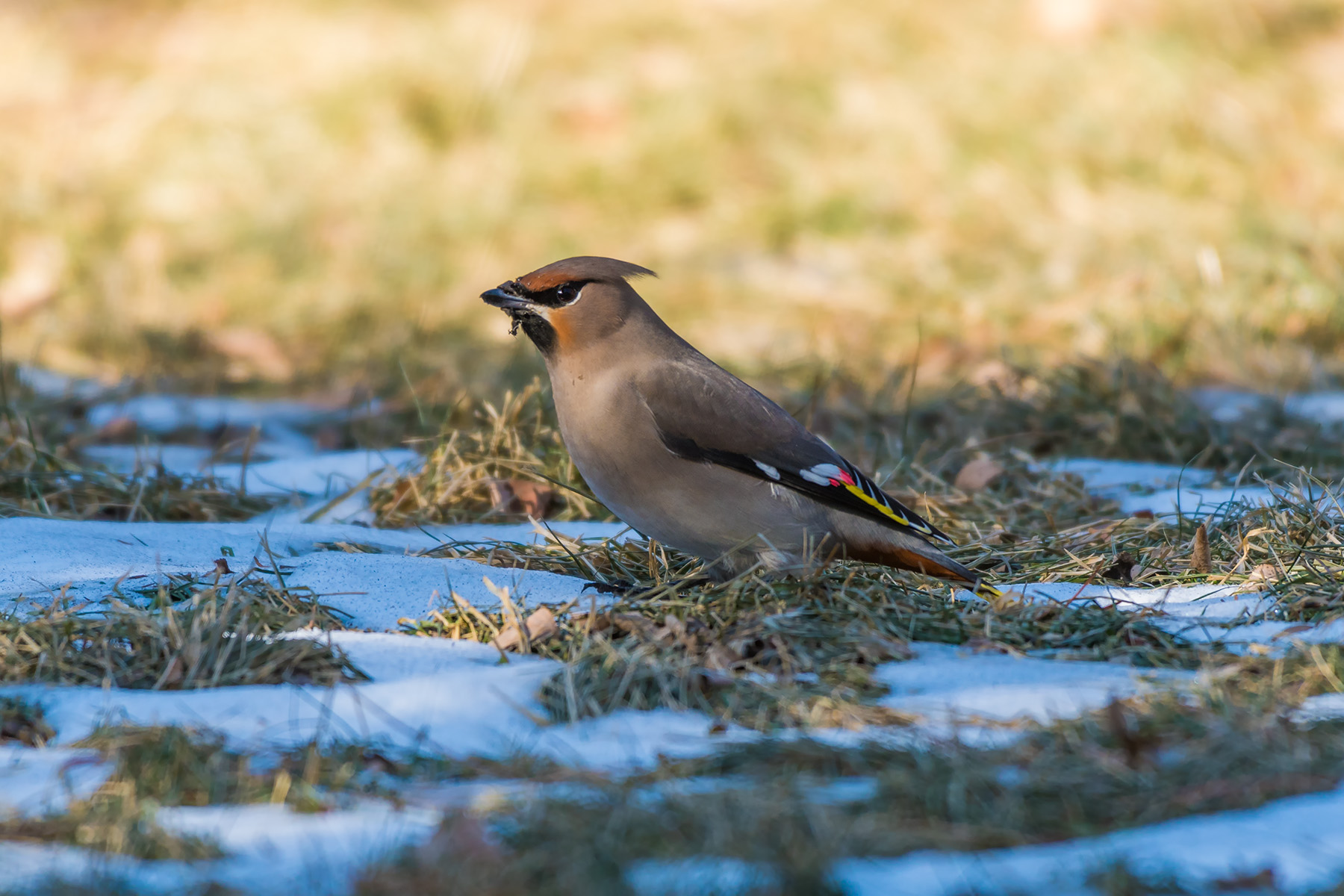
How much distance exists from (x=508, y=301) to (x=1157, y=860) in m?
2.20

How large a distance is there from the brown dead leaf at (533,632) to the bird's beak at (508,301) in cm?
100

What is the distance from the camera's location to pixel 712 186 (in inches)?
348

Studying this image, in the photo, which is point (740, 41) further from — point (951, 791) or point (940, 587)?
point (951, 791)

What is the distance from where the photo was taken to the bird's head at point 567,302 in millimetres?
3617

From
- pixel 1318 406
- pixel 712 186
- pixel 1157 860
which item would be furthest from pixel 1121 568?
pixel 712 186

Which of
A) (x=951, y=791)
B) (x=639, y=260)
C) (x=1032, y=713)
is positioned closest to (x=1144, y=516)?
(x=1032, y=713)

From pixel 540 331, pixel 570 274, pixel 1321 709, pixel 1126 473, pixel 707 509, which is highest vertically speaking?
pixel 570 274

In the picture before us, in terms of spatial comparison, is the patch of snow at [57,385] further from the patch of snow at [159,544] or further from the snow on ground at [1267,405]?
the snow on ground at [1267,405]

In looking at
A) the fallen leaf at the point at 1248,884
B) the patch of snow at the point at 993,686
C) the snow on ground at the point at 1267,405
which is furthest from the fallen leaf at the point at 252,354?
the fallen leaf at the point at 1248,884

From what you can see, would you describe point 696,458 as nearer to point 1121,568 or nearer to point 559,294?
point 559,294

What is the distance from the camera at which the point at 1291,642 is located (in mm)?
2793

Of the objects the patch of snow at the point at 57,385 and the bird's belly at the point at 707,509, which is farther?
the patch of snow at the point at 57,385

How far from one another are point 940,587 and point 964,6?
823cm

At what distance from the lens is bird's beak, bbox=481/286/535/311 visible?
3.62 metres
